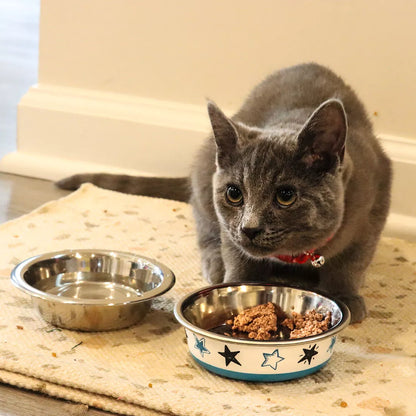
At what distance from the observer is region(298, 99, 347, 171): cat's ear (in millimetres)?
1342

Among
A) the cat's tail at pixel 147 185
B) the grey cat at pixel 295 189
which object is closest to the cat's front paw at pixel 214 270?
the grey cat at pixel 295 189

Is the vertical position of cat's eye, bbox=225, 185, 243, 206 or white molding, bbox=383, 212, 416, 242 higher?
cat's eye, bbox=225, 185, 243, 206

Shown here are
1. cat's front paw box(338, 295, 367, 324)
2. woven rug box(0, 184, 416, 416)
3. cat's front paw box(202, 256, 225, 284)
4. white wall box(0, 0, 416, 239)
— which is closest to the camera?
woven rug box(0, 184, 416, 416)

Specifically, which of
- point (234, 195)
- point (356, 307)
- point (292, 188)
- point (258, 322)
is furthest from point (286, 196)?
point (356, 307)

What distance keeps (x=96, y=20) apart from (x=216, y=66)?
49 cm

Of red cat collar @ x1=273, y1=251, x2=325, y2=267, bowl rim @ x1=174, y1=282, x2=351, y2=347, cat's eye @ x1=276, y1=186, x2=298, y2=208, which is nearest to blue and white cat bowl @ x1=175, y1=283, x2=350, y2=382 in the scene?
bowl rim @ x1=174, y1=282, x2=351, y2=347

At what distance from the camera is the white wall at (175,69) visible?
220 cm

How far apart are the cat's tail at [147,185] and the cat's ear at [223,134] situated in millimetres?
824

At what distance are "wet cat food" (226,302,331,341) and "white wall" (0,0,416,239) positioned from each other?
3.06 ft

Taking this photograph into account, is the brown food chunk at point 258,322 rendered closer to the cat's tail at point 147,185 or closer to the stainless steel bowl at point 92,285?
the stainless steel bowl at point 92,285

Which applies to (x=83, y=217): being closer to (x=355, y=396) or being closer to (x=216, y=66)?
(x=216, y=66)

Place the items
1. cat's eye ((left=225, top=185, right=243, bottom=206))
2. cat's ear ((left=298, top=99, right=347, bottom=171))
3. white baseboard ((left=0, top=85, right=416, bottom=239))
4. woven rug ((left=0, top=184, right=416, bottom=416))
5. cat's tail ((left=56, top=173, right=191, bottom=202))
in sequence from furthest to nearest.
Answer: white baseboard ((left=0, top=85, right=416, bottom=239)) → cat's tail ((left=56, top=173, right=191, bottom=202)) → cat's eye ((left=225, top=185, right=243, bottom=206)) → cat's ear ((left=298, top=99, right=347, bottom=171)) → woven rug ((left=0, top=184, right=416, bottom=416))

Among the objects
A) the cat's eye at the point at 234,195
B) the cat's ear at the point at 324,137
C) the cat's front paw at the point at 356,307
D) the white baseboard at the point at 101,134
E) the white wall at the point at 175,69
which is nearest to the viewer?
the cat's ear at the point at 324,137

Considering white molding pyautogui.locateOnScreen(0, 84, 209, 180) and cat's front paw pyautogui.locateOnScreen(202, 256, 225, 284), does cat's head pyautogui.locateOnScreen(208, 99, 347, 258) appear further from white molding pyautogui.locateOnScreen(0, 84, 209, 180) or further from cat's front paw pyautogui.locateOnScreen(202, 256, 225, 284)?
white molding pyautogui.locateOnScreen(0, 84, 209, 180)
